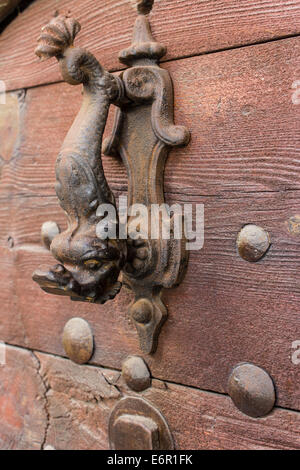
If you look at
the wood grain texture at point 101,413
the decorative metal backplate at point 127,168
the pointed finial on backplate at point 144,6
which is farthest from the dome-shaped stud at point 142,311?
the pointed finial on backplate at point 144,6

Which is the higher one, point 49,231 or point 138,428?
point 49,231

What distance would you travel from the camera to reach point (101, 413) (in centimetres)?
73

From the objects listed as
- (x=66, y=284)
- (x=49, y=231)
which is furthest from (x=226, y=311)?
(x=49, y=231)

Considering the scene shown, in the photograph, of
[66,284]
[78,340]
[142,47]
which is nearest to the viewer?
[66,284]

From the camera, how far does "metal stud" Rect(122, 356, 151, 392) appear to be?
67cm

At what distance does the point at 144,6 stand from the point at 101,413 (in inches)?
24.1

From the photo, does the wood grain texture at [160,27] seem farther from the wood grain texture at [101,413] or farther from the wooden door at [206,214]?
the wood grain texture at [101,413]

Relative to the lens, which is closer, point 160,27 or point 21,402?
point 160,27

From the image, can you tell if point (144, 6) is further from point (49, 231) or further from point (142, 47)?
point (49, 231)

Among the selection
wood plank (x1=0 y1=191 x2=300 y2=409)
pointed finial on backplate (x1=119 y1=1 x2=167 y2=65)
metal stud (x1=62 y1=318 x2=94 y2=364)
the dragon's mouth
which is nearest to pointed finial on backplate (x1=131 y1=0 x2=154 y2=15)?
pointed finial on backplate (x1=119 y1=1 x2=167 y2=65)

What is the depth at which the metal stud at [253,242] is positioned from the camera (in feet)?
1.79

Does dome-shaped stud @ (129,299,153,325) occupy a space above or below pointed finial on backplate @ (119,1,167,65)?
below

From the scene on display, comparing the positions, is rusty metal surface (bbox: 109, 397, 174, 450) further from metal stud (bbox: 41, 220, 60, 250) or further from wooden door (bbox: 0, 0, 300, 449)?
metal stud (bbox: 41, 220, 60, 250)

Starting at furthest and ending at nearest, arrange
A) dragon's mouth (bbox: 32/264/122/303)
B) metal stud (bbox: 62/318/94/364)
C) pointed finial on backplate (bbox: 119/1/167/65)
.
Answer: metal stud (bbox: 62/318/94/364), pointed finial on backplate (bbox: 119/1/167/65), dragon's mouth (bbox: 32/264/122/303)
